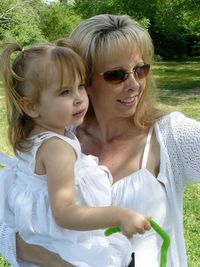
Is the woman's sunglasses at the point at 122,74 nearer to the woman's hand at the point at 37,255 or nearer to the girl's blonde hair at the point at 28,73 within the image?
the girl's blonde hair at the point at 28,73

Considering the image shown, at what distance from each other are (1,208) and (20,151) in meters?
0.26

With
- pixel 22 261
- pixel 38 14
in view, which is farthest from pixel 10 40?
pixel 38 14

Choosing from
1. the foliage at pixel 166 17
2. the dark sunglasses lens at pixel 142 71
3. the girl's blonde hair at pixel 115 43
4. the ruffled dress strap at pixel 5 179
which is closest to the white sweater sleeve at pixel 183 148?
the girl's blonde hair at pixel 115 43

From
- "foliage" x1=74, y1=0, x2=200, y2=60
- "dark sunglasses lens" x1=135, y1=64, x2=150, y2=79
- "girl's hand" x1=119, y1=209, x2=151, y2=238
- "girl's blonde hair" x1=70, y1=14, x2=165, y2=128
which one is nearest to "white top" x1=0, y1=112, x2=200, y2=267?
"girl's blonde hair" x1=70, y1=14, x2=165, y2=128

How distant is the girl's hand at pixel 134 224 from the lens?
5.12 feet

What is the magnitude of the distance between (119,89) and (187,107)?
31.2ft

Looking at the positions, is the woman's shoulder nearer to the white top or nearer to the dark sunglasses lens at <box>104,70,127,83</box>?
the white top

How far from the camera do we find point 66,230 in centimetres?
189

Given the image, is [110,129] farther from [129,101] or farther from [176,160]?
[176,160]

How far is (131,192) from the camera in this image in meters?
2.08

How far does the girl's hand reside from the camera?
1561 millimetres

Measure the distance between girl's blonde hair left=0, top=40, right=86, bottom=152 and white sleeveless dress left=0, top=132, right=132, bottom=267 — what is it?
0.12m

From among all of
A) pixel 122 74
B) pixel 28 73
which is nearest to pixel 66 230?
pixel 28 73

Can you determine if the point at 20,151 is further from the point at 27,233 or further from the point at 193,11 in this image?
the point at 193,11
